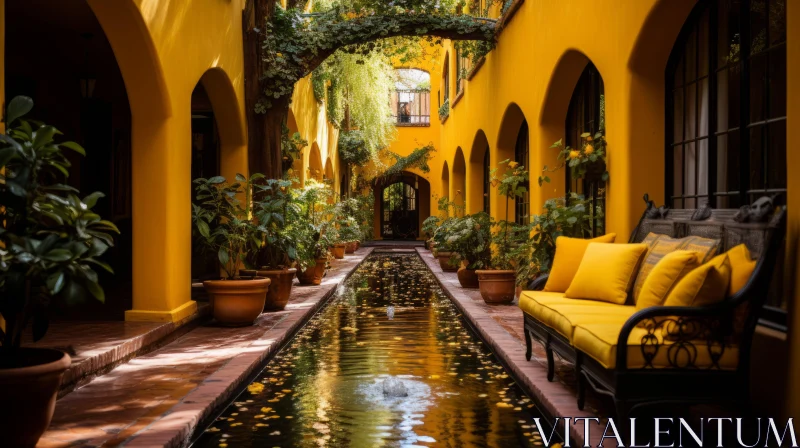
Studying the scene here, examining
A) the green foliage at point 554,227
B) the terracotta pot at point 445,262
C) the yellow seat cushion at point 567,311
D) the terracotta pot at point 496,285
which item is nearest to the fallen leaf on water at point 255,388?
the yellow seat cushion at point 567,311

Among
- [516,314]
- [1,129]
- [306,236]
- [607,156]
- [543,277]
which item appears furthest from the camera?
[306,236]

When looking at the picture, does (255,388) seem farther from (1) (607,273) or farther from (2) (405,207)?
(2) (405,207)

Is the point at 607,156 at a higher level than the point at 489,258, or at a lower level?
higher

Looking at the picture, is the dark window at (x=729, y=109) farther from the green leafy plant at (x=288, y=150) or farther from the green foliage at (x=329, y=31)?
the green leafy plant at (x=288, y=150)

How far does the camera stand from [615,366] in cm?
329

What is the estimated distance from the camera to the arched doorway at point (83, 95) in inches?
297

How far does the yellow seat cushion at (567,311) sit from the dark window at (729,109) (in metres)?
0.82

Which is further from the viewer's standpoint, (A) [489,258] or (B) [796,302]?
(A) [489,258]

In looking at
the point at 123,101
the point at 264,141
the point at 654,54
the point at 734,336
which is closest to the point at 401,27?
the point at 264,141

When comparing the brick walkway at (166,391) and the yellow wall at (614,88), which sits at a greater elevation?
the yellow wall at (614,88)

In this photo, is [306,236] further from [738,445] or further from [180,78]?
[738,445]

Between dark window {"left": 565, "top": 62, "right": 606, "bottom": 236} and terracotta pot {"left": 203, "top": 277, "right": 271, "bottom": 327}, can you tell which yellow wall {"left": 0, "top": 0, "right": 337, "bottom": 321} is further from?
dark window {"left": 565, "top": 62, "right": 606, "bottom": 236}

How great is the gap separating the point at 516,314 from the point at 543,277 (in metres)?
2.40

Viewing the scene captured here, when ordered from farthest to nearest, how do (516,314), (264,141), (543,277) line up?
(264,141) → (516,314) → (543,277)
